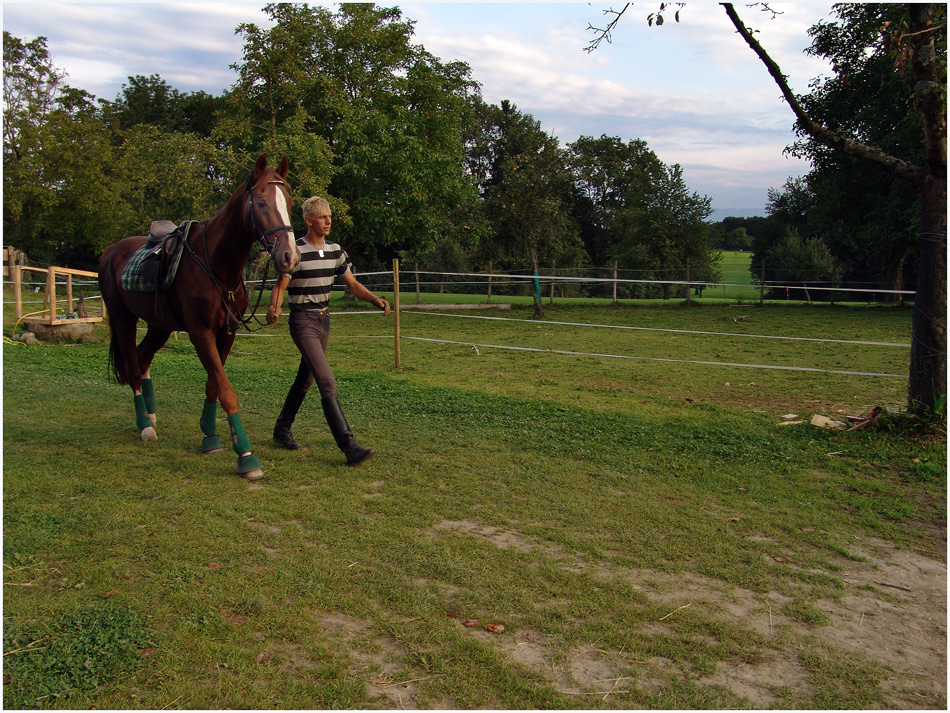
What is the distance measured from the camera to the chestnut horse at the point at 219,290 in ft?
14.8

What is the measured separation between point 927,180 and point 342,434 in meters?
5.31

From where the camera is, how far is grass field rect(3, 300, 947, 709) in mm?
2432

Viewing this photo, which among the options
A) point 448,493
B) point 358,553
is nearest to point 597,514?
point 448,493

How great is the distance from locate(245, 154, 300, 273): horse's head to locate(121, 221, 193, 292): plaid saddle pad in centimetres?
82

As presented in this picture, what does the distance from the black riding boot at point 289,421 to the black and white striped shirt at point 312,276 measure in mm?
804

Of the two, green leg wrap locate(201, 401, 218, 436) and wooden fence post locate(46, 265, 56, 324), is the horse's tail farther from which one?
wooden fence post locate(46, 265, 56, 324)

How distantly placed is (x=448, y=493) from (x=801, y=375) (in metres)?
7.05

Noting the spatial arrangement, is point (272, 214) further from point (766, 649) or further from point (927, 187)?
point (927, 187)

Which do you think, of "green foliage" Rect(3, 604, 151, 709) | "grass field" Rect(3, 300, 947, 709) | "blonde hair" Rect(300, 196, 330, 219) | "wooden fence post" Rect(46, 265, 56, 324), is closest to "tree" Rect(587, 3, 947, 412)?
"grass field" Rect(3, 300, 947, 709)

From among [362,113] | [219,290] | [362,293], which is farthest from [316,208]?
[362,113]

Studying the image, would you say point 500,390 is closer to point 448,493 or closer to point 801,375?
point 448,493

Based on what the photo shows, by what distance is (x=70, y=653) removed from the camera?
2.51 m

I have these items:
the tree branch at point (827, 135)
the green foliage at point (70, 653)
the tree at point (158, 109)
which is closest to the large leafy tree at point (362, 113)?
the tree branch at point (827, 135)

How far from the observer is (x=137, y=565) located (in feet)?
10.8
